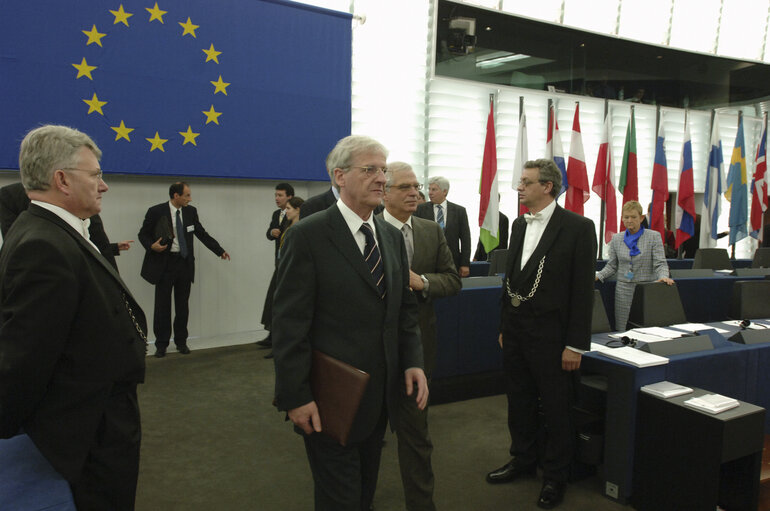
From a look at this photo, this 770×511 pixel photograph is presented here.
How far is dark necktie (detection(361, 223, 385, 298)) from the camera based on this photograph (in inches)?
70.3

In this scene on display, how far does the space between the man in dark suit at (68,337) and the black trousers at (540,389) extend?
187cm

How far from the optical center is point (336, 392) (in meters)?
1.65

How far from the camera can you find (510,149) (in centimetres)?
834

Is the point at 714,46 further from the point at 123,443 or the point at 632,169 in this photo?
the point at 123,443

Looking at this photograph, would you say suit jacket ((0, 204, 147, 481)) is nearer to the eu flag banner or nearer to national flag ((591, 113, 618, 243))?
the eu flag banner

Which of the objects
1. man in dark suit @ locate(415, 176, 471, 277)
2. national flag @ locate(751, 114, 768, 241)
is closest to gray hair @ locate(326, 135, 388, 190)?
man in dark suit @ locate(415, 176, 471, 277)

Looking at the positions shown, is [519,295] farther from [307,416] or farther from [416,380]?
[307,416]

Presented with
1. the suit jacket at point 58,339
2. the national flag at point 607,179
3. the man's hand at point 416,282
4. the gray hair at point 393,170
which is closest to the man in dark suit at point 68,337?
the suit jacket at point 58,339

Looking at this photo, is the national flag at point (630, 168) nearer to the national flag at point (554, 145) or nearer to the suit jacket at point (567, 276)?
the national flag at point (554, 145)

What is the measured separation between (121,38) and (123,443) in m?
4.58

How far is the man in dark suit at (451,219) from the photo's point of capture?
17.2 feet

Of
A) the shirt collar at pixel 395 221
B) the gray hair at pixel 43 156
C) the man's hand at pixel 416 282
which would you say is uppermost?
the gray hair at pixel 43 156

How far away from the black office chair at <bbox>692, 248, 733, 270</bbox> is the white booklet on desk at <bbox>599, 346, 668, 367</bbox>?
4.99m

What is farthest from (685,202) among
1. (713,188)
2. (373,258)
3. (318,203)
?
(373,258)
